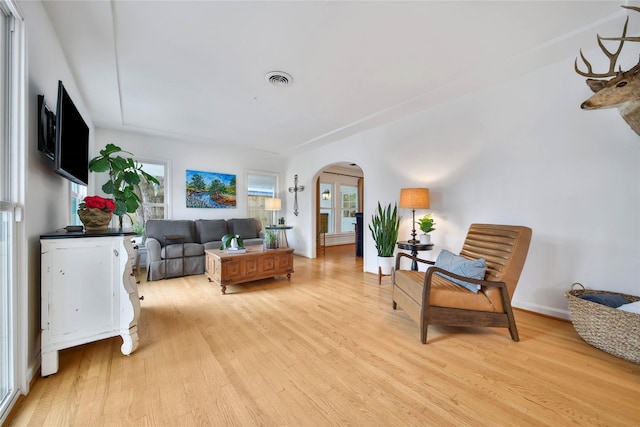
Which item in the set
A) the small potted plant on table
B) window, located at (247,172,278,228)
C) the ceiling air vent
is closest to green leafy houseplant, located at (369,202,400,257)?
the small potted plant on table

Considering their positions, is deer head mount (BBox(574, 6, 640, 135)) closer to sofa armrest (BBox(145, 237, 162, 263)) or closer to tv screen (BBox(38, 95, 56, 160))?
tv screen (BBox(38, 95, 56, 160))

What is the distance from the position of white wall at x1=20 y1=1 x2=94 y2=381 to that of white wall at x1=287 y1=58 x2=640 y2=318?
407 centimetres

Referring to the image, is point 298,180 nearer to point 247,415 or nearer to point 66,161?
point 66,161

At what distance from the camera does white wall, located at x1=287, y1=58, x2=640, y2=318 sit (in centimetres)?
225

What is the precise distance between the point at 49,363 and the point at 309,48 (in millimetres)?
3127

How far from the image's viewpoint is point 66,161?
1886 mm

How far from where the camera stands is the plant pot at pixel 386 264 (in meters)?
3.79

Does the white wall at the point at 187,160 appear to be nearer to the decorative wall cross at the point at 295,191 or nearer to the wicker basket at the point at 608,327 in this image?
the decorative wall cross at the point at 295,191

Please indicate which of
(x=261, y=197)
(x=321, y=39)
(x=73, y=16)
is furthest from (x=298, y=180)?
(x=73, y=16)

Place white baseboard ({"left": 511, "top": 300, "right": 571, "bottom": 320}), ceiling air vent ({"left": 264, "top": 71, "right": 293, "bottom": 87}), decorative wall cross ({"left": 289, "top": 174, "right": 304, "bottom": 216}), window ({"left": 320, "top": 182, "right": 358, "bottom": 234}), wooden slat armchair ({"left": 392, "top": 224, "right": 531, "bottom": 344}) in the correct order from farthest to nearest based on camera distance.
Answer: window ({"left": 320, "top": 182, "right": 358, "bottom": 234}) → decorative wall cross ({"left": 289, "top": 174, "right": 304, "bottom": 216}) → ceiling air vent ({"left": 264, "top": 71, "right": 293, "bottom": 87}) → white baseboard ({"left": 511, "top": 300, "right": 571, "bottom": 320}) → wooden slat armchair ({"left": 392, "top": 224, "right": 531, "bottom": 344})

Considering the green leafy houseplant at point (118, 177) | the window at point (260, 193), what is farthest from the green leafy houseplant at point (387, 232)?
the window at point (260, 193)

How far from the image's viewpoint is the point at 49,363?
1.59 m

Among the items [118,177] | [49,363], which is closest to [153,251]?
[118,177]

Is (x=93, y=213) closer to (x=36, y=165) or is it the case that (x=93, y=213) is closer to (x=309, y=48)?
A: (x=36, y=165)
